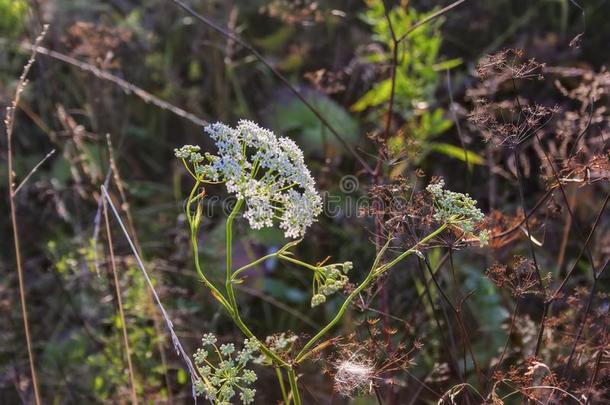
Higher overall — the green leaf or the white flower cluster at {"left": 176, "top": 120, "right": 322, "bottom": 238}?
the green leaf

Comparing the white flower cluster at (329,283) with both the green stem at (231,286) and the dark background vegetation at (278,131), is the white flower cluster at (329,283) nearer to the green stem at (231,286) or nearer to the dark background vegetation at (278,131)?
the green stem at (231,286)

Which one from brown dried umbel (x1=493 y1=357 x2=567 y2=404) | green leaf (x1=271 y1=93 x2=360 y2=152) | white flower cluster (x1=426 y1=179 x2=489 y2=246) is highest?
green leaf (x1=271 y1=93 x2=360 y2=152)

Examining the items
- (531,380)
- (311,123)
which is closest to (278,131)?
(311,123)

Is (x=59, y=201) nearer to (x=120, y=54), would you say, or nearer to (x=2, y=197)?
(x=2, y=197)

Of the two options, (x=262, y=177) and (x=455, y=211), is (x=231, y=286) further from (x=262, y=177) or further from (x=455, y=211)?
(x=455, y=211)

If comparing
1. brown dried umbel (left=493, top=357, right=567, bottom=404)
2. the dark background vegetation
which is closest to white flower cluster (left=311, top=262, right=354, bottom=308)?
brown dried umbel (left=493, top=357, right=567, bottom=404)

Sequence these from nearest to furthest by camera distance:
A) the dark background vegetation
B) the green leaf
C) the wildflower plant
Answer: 1. the wildflower plant
2. the dark background vegetation
3. the green leaf

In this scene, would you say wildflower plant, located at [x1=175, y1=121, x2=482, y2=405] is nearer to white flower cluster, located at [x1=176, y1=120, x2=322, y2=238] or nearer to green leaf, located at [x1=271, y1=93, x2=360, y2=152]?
white flower cluster, located at [x1=176, y1=120, x2=322, y2=238]
